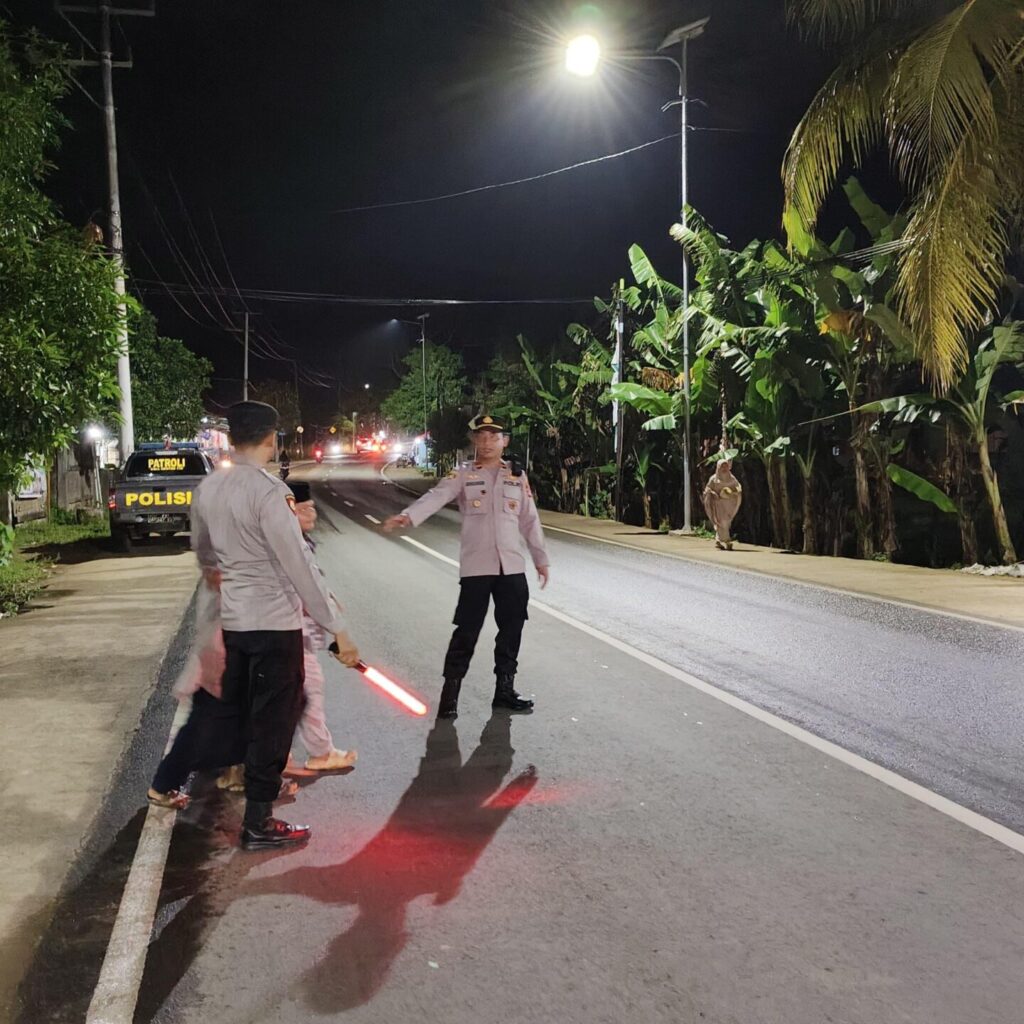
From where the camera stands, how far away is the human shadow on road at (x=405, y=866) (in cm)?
342

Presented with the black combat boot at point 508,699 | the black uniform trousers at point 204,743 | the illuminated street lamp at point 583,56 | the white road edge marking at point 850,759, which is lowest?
the white road edge marking at point 850,759

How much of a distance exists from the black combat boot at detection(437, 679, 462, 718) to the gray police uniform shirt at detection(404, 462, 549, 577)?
0.73m

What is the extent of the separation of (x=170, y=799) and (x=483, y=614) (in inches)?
96.2

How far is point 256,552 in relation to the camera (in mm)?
4434

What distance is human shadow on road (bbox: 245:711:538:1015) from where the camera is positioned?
342 centimetres

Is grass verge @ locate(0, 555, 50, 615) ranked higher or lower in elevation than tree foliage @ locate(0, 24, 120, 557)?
lower

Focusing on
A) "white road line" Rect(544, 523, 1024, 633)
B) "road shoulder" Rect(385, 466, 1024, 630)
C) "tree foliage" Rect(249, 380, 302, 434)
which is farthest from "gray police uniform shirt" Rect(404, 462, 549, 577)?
"tree foliage" Rect(249, 380, 302, 434)

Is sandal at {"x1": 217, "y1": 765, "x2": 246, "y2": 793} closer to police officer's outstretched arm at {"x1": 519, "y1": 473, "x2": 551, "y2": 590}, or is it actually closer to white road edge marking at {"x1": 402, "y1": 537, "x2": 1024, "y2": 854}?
police officer's outstretched arm at {"x1": 519, "y1": 473, "x2": 551, "y2": 590}

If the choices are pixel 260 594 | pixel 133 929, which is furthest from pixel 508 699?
pixel 133 929

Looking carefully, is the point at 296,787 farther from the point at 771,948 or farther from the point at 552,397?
the point at 552,397

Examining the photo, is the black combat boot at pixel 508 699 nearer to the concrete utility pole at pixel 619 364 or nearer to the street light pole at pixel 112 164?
the street light pole at pixel 112 164

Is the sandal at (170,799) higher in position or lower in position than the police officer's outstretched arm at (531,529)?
lower

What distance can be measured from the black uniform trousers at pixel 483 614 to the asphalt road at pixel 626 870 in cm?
42

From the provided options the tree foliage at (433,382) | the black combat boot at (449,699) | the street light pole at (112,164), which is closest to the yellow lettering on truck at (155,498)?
the street light pole at (112,164)
